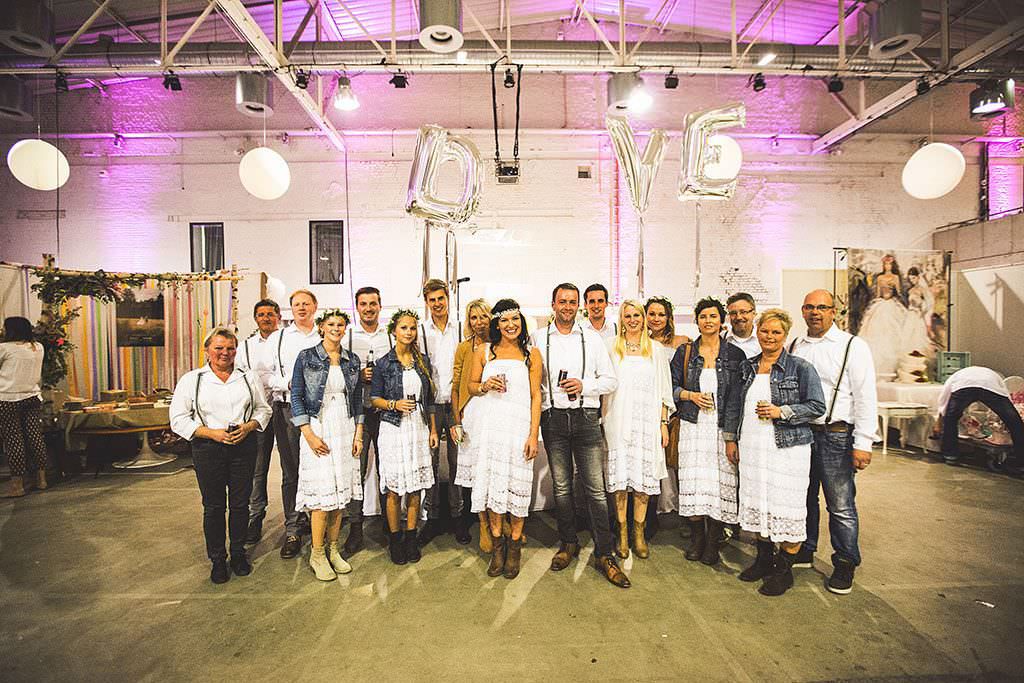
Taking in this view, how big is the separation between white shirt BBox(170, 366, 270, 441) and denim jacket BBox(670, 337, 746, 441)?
273 centimetres

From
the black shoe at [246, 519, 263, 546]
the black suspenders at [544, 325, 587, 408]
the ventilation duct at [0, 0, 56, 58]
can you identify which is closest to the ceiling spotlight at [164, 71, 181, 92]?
the ventilation duct at [0, 0, 56, 58]

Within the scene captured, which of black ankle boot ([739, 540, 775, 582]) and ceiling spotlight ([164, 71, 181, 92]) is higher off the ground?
ceiling spotlight ([164, 71, 181, 92])

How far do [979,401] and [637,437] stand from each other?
17.3 feet

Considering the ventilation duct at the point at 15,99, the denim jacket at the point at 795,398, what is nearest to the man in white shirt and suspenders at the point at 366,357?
the denim jacket at the point at 795,398

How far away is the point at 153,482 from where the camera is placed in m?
5.30

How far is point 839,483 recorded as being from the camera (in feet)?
9.45

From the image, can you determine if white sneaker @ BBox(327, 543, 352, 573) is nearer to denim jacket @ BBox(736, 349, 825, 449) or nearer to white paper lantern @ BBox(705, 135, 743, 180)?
denim jacket @ BBox(736, 349, 825, 449)

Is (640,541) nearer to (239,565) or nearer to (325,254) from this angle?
(239,565)

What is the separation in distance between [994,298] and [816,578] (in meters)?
7.14

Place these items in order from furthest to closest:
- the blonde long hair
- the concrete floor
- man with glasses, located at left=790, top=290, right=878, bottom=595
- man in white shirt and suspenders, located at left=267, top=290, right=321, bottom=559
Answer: man in white shirt and suspenders, located at left=267, top=290, right=321, bottom=559 → the blonde long hair → man with glasses, located at left=790, top=290, right=878, bottom=595 → the concrete floor

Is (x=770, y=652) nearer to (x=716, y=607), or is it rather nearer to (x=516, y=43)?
(x=716, y=607)

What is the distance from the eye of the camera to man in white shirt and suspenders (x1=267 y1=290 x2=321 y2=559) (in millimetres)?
3535

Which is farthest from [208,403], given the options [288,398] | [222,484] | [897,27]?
[897,27]

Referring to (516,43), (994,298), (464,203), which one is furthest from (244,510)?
(994,298)
